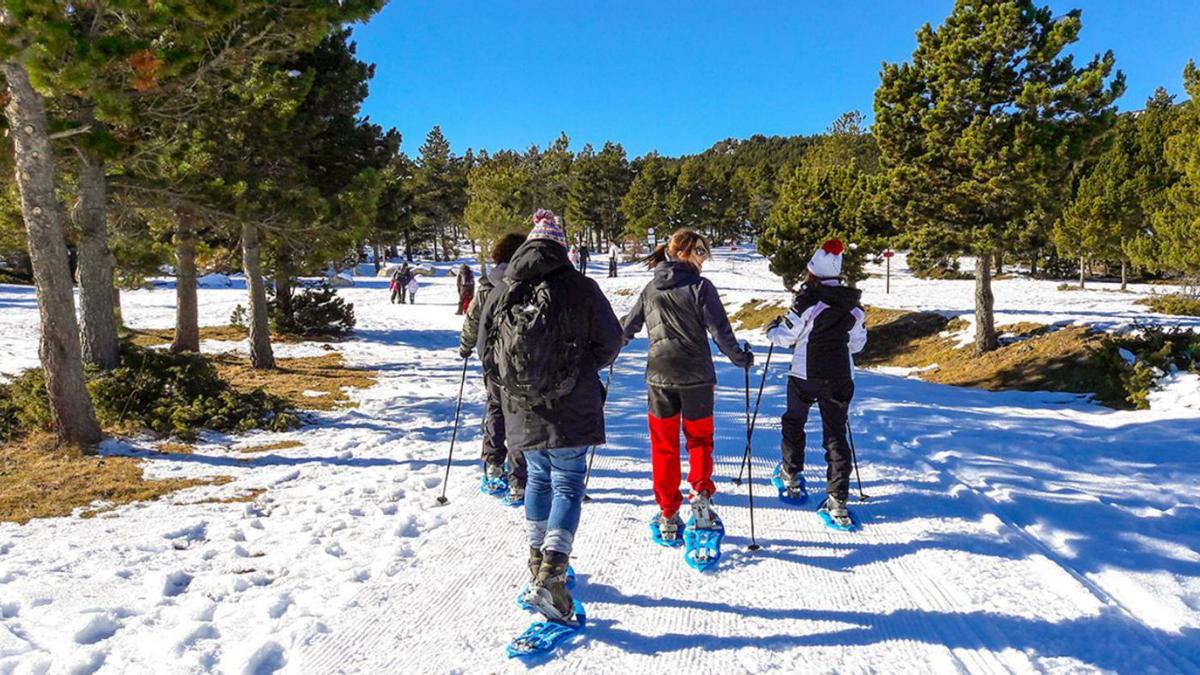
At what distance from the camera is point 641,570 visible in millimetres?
4055

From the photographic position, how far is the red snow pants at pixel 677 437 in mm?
4270

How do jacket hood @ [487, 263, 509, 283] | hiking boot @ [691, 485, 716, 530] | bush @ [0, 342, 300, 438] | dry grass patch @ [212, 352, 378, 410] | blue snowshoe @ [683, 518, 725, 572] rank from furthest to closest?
dry grass patch @ [212, 352, 378, 410] < bush @ [0, 342, 300, 438] < jacket hood @ [487, 263, 509, 283] < hiking boot @ [691, 485, 716, 530] < blue snowshoe @ [683, 518, 725, 572]

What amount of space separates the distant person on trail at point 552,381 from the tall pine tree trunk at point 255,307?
35.5 feet

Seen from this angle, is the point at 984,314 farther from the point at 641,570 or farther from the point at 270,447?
the point at 270,447

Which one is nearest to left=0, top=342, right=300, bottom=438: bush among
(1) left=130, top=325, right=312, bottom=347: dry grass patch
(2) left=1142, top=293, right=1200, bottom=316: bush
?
(1) left=130, top=325, right=312, bottom=347: dry grass patch

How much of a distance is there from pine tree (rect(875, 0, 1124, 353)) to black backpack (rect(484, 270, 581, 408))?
13792mm

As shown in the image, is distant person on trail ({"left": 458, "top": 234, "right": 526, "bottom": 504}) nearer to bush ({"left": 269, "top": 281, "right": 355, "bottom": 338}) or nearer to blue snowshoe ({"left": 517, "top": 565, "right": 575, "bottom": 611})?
blue snowshoe ({"left": 517, "top": 565, "right": 575, "bottom": 611})

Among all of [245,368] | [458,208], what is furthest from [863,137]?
[245,368]

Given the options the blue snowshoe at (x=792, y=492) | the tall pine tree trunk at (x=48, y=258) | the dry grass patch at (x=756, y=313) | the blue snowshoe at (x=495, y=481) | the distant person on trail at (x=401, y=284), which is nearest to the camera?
the blue snowshoe at (x=792, y=492)

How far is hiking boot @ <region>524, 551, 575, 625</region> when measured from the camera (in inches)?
130

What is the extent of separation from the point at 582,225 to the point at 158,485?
190ft

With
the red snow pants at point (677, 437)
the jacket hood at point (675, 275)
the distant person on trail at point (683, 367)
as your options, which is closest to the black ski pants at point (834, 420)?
the distant person on trail at point (683, 367)

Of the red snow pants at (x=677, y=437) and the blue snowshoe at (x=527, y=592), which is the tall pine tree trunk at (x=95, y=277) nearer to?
the blue snowshoe at (x=527, y=592)

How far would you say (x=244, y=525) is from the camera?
4941mm
